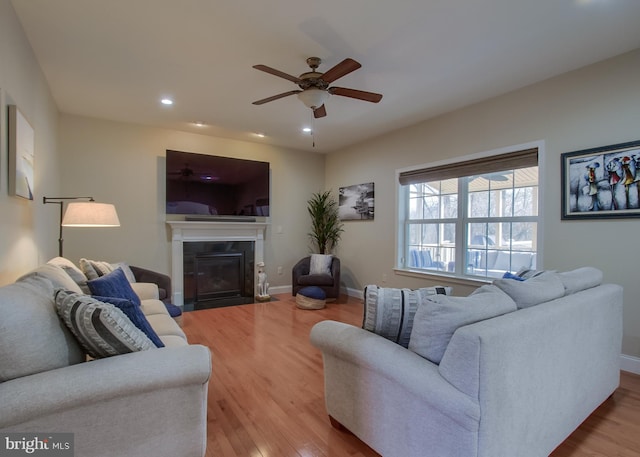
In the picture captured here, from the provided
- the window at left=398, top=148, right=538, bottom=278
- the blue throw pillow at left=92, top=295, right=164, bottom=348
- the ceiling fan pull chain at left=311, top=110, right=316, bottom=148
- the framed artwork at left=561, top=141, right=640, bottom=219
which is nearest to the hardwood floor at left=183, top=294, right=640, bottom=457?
the blue throw pillow at left=92, top=295, right=164, bottom=348

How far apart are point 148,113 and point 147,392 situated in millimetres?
3835

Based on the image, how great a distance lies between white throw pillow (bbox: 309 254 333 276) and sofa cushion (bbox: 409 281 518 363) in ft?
12.4

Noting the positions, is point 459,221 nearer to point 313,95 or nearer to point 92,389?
point 313,95

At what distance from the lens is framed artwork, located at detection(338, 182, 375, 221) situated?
207 inches

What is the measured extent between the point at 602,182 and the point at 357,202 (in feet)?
10.6

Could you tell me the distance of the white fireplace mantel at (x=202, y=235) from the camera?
479cm

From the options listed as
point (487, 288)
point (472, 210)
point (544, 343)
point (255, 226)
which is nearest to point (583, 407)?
point (544, 343)

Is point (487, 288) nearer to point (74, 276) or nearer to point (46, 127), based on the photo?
point (74, 276)

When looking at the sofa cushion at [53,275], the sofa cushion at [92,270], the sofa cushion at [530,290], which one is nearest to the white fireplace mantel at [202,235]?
the sofa cushion at [92,270]

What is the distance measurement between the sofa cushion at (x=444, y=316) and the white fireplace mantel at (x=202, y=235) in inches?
162

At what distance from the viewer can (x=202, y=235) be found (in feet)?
16.4

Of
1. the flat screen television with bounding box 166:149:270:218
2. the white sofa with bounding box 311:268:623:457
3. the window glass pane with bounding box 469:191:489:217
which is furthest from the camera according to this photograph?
the flat screen television with bounding box 166:149:270:218

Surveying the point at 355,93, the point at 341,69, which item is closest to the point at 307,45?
the point at 341,69

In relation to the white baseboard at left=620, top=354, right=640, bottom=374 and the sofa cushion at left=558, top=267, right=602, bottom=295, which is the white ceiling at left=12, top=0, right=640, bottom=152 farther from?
the white baseboard at left=620, top=354, right=640, bottom=374
